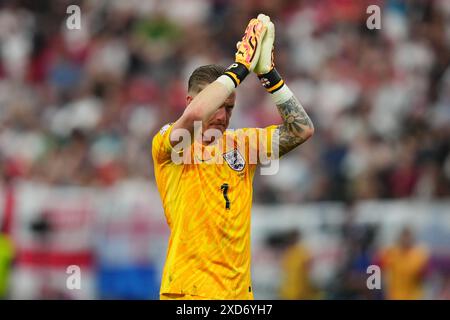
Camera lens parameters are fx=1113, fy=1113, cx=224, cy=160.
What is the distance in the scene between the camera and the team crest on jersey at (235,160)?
734 centimetres

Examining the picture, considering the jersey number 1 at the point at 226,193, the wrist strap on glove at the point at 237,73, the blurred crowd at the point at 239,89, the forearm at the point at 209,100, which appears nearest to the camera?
the forearm at the point at 209,100

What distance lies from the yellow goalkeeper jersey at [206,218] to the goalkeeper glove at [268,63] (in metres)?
0.52

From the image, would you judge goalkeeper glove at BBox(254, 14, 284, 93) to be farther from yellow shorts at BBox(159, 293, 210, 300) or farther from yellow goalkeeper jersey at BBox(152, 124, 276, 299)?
yellow shorts at BBox(159, 293, 210, 300)

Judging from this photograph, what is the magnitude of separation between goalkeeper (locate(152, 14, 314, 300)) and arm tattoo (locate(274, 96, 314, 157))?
0.22 metres

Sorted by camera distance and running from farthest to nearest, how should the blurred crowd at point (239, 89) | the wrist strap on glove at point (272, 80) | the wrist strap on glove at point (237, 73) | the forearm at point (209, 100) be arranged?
the blurred crowd at point (239, 89) < the wrist strap on glove at point (272, 80) < the wrist strap on glove at point (237, 73) < the forearm at point (209, 100)

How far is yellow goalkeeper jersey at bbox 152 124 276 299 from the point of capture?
7.12 meters

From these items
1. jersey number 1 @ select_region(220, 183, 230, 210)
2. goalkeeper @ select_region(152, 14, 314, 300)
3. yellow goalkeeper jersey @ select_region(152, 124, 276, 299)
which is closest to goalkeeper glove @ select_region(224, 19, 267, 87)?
goalkeeper @ select_region(152, 14, 314, 300)

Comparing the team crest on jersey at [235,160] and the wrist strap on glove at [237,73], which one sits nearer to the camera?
the wrist strap on glove at [237,73]

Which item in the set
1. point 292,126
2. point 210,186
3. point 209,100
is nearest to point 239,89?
point 292,126

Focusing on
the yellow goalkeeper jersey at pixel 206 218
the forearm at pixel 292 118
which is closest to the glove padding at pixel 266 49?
the forearm at pixel 292 118

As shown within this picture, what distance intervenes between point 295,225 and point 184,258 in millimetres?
7090

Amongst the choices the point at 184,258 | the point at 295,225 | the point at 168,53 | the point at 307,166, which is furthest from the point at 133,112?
the point at 184,258

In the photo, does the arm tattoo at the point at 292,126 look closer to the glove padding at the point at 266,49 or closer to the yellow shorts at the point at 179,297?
the glove padding at the point at 266,49

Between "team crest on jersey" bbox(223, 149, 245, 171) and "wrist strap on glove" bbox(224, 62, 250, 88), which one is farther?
"team crest on jersey" bbox(223, 149, 245, 171)
